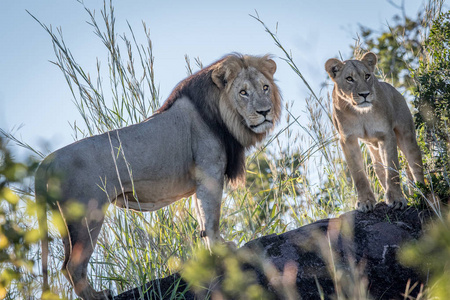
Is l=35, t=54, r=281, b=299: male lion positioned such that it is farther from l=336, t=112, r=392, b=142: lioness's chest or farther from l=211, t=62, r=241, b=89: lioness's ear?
l=336, t=112, r=392, b=142: lioness's chest

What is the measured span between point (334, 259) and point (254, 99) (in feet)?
4.32

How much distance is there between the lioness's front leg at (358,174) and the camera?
4.12 m

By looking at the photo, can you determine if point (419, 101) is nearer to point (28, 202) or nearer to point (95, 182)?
point (95, 182)

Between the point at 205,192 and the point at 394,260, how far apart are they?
1.33 metres

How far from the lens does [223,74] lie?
427 centimetres

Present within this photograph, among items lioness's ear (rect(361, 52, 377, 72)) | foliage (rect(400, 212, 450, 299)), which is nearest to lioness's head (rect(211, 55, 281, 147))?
lioness's ear (rect(361, 52, 377, 72))

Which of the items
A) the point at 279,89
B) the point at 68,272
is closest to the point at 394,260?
the point at 279,89

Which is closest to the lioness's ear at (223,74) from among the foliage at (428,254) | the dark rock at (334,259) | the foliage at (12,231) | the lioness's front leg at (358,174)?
the lioness's front leg at (358,174)

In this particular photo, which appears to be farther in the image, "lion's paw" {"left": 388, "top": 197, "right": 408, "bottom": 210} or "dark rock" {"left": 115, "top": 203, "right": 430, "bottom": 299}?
A: "lion's paw" {"left": 388, "top": 197, "right": 408, "bottom": 210}

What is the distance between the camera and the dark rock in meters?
3.37

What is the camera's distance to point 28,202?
1968mm

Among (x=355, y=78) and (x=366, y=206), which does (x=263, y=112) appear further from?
(x=366, y=206)

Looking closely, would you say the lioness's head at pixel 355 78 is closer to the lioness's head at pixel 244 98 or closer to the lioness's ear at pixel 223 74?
the lioness's head at pixel 244 98

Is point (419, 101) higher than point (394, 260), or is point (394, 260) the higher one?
point (419, 101)
